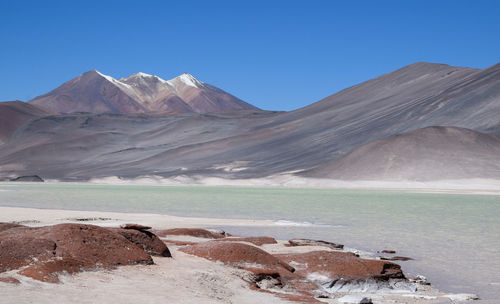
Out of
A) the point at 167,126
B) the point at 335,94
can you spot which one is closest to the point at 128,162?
the point at 167,126

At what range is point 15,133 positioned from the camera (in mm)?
161625

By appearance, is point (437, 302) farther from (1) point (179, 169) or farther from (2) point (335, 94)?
(2) point (335, 94)

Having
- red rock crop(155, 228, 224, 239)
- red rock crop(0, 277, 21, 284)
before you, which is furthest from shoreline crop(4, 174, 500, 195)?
red rock crop(0, 277, 21, 284)

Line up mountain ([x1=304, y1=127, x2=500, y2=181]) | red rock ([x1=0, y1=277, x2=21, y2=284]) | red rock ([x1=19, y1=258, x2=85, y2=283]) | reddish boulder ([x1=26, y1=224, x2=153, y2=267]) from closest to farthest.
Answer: red rock ([x1=0, y1=277, x2=21, y2=284])
red rock ([x1=19, y1=258, x2=85, y2=283])
reddish boulder ([x1=26, y1=224, x2=153, y2=267])
mountain ([x1=304, y1=127, x2=500, y2=181])

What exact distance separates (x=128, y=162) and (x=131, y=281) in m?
116

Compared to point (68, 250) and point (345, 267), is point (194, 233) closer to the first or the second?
point (345, 267)

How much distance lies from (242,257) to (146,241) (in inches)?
63.1

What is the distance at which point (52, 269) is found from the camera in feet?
27.4

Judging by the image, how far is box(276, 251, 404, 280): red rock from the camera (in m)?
11.0

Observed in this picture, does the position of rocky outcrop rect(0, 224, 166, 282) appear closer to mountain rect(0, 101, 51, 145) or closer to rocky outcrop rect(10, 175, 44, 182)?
rocky outcrop rect(10, 175, 44, 182)

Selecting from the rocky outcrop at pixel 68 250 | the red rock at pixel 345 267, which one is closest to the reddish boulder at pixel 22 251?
the rocky outcrop at pixel 68 250

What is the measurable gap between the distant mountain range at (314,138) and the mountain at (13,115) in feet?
6.24

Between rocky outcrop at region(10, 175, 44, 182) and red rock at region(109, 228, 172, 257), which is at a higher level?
rocky outcrop at region(10, 175, 44, 182)

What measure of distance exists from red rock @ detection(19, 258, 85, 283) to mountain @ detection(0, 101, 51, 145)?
16499cm
